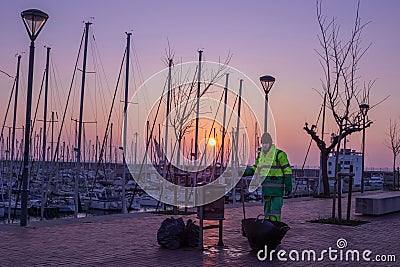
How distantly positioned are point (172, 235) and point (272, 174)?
2.25 m

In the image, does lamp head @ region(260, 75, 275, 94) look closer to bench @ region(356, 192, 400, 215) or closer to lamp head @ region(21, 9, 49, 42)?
bench @ region(356, 192, 400, 215)

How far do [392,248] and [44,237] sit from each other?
682 centimetres

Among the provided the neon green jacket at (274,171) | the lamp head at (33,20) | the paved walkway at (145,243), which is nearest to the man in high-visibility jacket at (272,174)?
the neon green jacket at (274,171)

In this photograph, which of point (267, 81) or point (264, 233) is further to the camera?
point (267, 81)

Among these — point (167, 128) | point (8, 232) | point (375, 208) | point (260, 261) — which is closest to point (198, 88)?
point (167, 128)

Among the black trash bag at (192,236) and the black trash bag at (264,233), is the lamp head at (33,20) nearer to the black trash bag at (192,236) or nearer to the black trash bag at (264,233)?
the black trash bag at (192,236)

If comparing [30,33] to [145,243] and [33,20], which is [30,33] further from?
[145,243]

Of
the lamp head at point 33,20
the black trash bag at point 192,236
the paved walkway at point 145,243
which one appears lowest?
the paved walkway at point 145,243

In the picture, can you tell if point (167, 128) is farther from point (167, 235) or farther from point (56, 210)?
point (56, 210)

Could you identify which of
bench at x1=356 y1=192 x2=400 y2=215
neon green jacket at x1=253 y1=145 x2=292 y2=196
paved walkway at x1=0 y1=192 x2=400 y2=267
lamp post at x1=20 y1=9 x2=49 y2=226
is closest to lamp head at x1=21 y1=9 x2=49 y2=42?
lamp post at x1=20 y1=9 x2=49 y2=226

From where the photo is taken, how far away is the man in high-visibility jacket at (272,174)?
1041 centimetres

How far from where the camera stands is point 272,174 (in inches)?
412

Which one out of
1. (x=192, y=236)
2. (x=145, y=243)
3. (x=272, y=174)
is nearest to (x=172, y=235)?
(x=192, y=236)

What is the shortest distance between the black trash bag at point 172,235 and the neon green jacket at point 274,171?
1845mm
